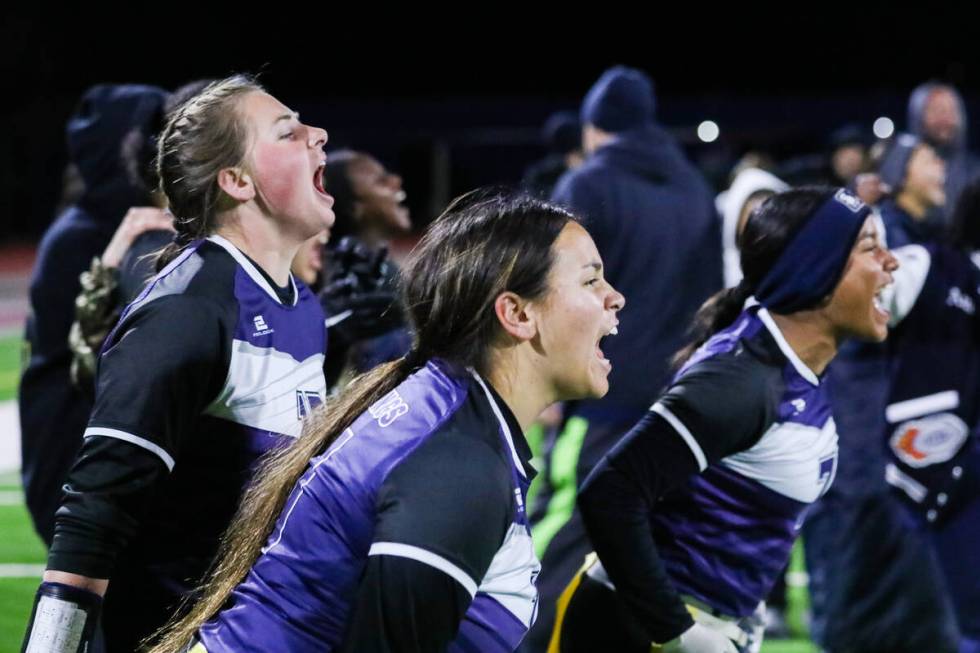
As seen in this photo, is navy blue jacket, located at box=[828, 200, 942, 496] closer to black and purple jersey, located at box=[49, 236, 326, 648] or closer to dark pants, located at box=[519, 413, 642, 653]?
dark pants, located at box=[519, 413, 642, 653]

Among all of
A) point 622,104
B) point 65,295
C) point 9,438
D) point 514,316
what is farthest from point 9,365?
point 514,316

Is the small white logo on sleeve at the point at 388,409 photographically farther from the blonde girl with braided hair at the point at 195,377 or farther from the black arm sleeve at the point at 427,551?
the blonde girl with braided hair at the point at 195,377

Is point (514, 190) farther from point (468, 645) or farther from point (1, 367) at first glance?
point (1, 367)

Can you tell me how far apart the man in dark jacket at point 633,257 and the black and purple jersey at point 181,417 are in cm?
243

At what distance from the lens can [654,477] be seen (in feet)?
10.0

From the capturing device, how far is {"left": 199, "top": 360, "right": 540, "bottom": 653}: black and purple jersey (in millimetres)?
1917

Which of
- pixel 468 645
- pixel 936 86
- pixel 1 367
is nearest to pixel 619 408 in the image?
pixel 468 645

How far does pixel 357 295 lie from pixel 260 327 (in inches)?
47.5

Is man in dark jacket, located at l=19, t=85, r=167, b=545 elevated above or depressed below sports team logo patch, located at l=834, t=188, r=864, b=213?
below

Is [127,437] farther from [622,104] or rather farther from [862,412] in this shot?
[862,412]

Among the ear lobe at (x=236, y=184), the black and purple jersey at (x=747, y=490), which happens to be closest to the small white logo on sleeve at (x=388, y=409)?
the ear lobe at (x=236, y=184)

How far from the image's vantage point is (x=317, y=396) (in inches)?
115

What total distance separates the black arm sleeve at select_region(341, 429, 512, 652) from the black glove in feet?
5.58

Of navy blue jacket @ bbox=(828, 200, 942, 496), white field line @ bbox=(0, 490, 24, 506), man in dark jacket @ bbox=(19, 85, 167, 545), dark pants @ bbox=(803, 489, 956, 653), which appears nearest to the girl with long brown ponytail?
man in dark jacket @ bbox=(19, 85, 167, 545)
